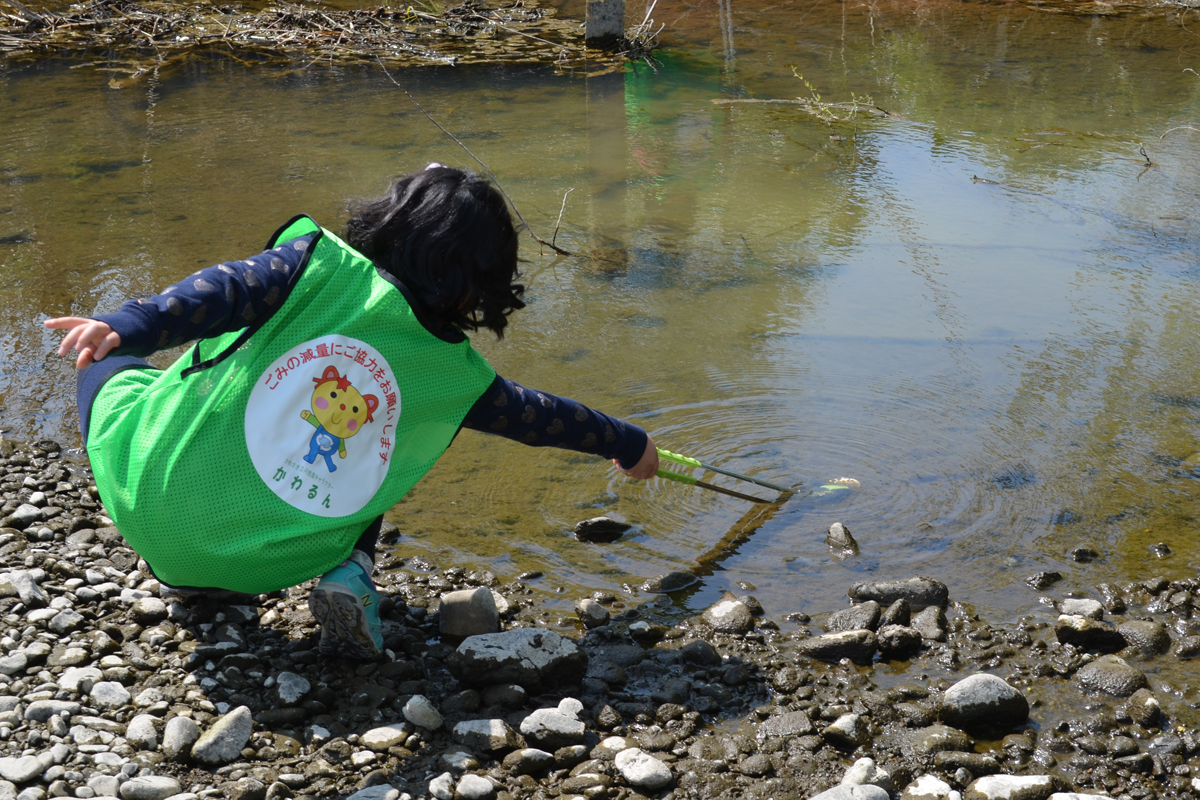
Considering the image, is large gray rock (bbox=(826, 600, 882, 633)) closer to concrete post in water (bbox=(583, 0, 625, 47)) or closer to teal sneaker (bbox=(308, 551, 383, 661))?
teal sneaker (bbox=(308, 551, 383, 661))

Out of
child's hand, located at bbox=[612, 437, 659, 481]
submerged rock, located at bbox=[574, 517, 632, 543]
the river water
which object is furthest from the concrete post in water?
child's hand, located at bbox=[612, 437, 659, 481]

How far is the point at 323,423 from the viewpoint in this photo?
7.14ft

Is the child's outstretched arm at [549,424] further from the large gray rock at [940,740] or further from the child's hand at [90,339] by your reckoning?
the large gray rock at [940,740]

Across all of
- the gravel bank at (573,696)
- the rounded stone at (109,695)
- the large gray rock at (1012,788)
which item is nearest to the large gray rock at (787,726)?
the gravel bank at (573,696)

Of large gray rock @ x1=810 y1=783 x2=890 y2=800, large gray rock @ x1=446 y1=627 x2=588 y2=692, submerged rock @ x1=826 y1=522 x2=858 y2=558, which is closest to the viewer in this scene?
large gray rock @ x1=810 y1=783 x2=890 y2=800

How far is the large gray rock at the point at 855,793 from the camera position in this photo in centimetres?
194

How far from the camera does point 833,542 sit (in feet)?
10.1

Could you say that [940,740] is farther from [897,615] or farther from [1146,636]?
[1146,636]

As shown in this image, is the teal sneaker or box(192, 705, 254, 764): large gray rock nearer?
box(192, 705, 254, 764): large gray rock

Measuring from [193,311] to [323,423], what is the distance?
364 mm

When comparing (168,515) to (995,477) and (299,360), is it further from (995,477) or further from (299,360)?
(995,477)

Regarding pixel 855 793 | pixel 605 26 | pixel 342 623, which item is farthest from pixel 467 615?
pixel 605 26

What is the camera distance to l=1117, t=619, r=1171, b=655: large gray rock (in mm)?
2512

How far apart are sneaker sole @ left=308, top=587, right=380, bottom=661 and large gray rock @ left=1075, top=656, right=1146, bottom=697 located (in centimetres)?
173
